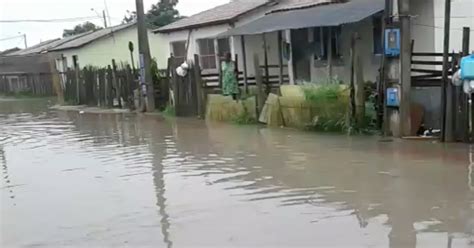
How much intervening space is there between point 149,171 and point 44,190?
67.4 inches

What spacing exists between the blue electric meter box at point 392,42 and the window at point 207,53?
13.5 meters

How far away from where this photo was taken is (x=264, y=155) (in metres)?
11.1

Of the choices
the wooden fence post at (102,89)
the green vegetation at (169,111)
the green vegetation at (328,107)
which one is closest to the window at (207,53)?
the wooden fence post at (102,89)

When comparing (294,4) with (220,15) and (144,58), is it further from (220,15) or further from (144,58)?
(144,58)

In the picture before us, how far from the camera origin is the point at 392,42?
12.0 m

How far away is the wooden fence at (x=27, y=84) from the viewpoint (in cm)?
4312

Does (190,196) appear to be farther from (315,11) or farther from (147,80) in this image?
(147,80)

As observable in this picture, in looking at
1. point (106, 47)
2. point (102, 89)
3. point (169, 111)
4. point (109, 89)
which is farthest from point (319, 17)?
point (106, 47)

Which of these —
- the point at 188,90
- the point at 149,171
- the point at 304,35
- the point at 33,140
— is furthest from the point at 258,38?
the point at 149,171

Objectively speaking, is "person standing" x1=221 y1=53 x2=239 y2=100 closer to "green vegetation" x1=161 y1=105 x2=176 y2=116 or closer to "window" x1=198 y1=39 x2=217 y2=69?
"green vegetation" x1=161 y1=105 x2=176 y2=116

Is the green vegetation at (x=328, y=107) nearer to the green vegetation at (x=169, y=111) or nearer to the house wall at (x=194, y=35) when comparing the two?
the green vegetation at (x=169, y=111)

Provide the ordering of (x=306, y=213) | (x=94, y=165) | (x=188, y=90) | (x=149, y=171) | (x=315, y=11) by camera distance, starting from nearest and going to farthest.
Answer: (x=306, y=213) < (x=149, y=171) < (x=94, y=165) < (x=315, y=11) < (x=188, y=90)

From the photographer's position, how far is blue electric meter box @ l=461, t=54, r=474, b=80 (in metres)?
10.3

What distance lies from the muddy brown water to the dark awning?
3396mm
